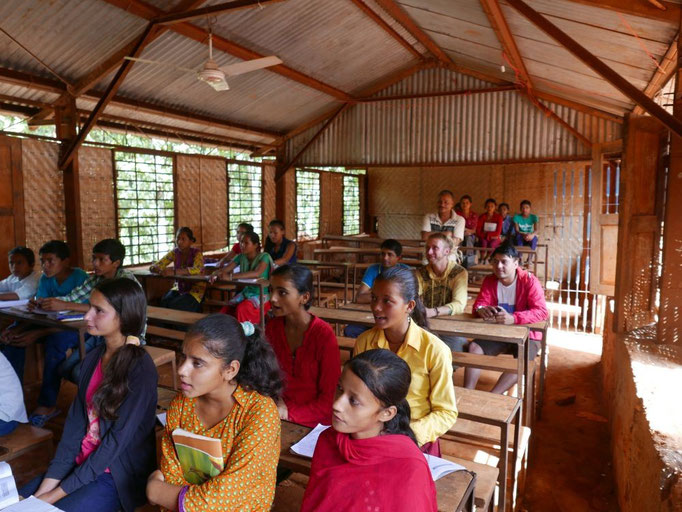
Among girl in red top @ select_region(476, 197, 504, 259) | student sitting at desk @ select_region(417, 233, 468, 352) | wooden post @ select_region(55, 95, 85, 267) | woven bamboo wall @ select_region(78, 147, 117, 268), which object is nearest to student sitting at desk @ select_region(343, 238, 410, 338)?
student sitting at desk @ select_region(417, 233, 468, 352)

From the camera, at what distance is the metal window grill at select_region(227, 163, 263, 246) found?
32.2 feet

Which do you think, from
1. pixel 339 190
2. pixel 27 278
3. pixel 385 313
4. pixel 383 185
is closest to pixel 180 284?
→ pixel 27 278

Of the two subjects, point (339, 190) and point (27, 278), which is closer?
point (27, 278)

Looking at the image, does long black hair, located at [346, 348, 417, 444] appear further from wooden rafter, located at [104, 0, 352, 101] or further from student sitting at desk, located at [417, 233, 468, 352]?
wooden rafter, located at [104, 0, 352, 101]

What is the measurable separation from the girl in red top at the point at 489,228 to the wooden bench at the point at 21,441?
7830 mm

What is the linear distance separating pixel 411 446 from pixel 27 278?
4.29 meters

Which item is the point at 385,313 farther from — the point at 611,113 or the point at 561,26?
the point at 611,113

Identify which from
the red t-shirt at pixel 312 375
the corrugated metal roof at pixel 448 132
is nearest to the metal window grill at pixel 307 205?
the corrugated metal roof at pixel 448 132

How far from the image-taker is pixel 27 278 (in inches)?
181

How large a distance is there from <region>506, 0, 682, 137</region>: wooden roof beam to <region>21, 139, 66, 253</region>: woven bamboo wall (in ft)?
18.8

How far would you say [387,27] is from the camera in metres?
7.55

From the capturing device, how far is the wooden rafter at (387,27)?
6703mm

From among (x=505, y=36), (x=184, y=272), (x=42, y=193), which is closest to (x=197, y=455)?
(x=184, y=272)

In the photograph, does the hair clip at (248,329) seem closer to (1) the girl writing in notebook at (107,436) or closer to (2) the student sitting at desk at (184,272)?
(1) the girl writing in notebook at (107,436)
